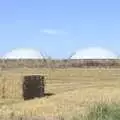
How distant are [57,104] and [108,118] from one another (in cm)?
1255

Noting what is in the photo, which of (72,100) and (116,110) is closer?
(116,110)

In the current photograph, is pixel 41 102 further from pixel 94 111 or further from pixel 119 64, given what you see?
pixel 119 64

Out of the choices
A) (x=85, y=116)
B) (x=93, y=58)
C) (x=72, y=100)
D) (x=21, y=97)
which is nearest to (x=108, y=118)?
(x=85, y=116)

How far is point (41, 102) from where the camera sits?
91.9 feet

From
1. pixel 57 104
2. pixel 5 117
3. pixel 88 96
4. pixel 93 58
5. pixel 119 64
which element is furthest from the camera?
pixel 93 58

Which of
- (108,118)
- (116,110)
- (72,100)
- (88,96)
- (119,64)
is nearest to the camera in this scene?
(108,118)

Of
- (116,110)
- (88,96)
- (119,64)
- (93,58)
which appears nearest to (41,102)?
(88,96)

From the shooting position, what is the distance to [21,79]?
32938mm

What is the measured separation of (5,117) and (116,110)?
366 cm

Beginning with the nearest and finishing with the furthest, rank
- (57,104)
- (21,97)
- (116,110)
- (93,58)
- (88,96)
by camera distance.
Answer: (116,110) → (57,104) → (88,96) → (21,97) → (93,58)

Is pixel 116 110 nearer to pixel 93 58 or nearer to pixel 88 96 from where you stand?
pixel 88 96

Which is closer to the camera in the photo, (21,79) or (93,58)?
(21,79)

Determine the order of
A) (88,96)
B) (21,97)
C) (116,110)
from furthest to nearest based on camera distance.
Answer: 1. (21,97)
2. (88,96)
3. (116,110)

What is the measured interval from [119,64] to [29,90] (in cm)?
9432
